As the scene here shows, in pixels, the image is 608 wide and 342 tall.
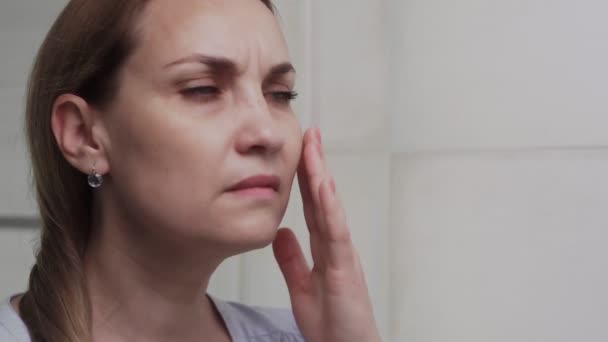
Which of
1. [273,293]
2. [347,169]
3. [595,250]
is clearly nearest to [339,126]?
[347,169]

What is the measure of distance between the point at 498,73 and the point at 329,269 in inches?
17.2

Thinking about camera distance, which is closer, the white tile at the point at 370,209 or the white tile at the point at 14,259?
the white tile at the point at 370,209

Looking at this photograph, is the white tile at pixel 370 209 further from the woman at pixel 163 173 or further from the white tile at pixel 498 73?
the woman at pixel 163 173

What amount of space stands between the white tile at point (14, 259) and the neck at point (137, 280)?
63 centimetres

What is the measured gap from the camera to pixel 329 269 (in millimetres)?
850

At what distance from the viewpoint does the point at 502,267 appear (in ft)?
3.43

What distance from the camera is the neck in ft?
2.62

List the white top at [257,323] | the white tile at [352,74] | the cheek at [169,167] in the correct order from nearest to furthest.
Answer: the cheek at [169,167] → the white top at [257,323] → the white tile at [352,74]

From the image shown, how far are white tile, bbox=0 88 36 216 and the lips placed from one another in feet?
2.66

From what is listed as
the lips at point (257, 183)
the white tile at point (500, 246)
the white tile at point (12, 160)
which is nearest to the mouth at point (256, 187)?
the lips at point (257, 183)

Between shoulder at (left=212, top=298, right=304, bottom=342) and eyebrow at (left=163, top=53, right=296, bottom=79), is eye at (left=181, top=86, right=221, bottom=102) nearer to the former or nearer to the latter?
eyebrow at (left=163, top=53, right=296, bottom=79)

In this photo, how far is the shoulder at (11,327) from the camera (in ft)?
2.43

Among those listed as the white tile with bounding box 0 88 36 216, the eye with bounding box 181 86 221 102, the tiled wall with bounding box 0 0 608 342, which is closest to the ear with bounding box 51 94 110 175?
the eye with bounding box 181 86 221 102

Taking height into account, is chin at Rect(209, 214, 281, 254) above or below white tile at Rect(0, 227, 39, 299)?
above
